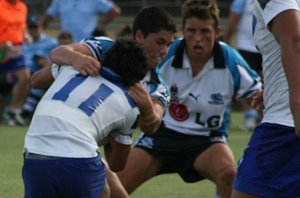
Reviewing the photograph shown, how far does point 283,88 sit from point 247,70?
237 cm

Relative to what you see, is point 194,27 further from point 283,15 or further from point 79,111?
point 283,15

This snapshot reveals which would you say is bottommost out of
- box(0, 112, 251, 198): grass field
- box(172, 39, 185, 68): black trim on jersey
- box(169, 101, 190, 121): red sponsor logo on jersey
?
box(0, 112, 251, 198): grass field

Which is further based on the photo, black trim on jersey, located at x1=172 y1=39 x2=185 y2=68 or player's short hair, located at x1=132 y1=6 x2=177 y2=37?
black trim on jersey, located at x1=172 y1=39 x2=185 y2=68

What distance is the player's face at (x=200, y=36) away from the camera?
710 centimetres

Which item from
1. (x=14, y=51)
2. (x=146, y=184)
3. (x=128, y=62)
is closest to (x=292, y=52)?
(x=128, y=62)

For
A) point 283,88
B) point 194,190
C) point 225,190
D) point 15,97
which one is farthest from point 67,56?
point 15,97

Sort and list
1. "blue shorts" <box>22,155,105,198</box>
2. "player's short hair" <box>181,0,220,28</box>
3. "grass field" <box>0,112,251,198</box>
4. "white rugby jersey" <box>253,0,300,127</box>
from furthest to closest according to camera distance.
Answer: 1. "grass field" <box>0,112,251,198</box>
2. "player's short hair" <box>181,0,220,28</box>
3. "blue shorts" <box>22,155,105,198</box>
4. "white rugby jersey" <box>253,0,300,127</box>

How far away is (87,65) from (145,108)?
1.21ft

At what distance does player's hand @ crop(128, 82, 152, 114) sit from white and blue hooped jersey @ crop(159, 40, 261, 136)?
6.79ft

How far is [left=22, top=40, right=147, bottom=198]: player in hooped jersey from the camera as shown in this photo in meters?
4.82

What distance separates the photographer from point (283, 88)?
4.65m

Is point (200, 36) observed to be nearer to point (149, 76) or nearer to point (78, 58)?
point (149, 76)

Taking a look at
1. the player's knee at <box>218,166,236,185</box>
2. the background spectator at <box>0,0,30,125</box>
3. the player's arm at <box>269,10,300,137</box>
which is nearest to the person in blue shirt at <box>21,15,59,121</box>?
the background spectator at <box>0,0,30,125</box>

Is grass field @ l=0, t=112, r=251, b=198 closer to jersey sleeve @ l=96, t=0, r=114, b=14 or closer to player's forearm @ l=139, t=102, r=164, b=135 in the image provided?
player's forearm @ l=139, t=102, r=164, b=135
